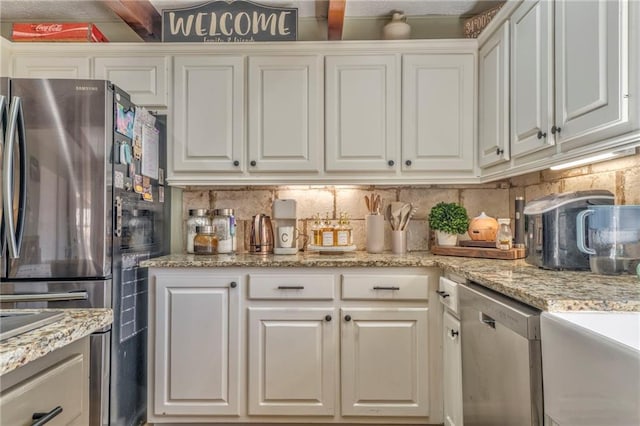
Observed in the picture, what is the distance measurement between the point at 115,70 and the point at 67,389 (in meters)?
2.14

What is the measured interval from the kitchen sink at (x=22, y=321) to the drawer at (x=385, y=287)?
1377 mm

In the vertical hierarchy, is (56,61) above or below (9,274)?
above

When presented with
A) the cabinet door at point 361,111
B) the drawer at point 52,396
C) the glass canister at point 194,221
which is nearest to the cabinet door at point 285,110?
the cabinet door at point 361,111

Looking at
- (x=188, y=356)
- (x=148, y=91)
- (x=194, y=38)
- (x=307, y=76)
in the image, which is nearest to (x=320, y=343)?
(x=188, y=356)

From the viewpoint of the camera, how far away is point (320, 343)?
79.0 inches

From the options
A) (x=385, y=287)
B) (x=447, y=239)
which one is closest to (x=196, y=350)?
(x=385, y=287)

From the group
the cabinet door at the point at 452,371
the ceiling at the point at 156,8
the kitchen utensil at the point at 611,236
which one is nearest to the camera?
the kitchen utensil at the point at 611,236

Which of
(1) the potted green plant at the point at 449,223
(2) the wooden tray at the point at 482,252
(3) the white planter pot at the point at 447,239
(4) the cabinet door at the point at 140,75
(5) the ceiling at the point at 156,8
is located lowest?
(2) the wooden tray at the point at 482,252

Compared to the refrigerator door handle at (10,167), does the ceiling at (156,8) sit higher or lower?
higher

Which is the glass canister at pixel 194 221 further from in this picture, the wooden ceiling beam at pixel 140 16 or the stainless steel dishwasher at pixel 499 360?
the stainless steel dishwasher at pixel 499 360

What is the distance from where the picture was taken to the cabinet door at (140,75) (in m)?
2.34

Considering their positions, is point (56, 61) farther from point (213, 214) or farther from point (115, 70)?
point (213, 214)

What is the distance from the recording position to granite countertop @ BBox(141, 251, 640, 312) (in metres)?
1.00

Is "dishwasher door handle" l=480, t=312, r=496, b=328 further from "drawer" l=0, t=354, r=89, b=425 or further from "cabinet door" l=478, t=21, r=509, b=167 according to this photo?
"drawer" l=0, t=354, r=89, b=425
